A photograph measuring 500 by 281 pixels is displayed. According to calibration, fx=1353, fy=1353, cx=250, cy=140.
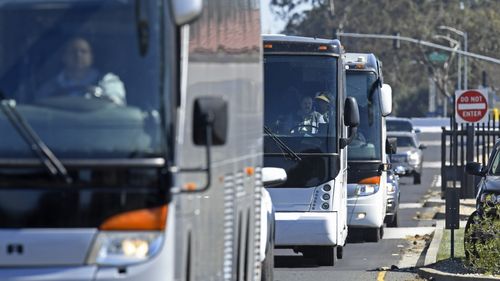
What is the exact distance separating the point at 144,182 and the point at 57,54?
1011 mm

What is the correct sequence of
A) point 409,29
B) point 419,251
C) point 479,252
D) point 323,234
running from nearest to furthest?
1. point 479,252
2. point 323,234
3. point 419,251
4. point 409,29

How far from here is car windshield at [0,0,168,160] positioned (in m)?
7.68

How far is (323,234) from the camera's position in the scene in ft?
54.9

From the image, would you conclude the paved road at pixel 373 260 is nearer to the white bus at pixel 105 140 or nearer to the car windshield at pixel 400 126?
the white bus at pixel 105 140

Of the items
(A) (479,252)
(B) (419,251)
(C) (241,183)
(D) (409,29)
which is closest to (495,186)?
(A) (479,252)

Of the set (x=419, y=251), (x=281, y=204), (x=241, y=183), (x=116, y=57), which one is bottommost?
(x=419, y=251)

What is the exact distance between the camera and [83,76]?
7.89 m

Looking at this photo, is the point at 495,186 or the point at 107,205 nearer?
the point at 107,205

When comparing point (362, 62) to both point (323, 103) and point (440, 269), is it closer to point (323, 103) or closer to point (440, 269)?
point (323, 103)

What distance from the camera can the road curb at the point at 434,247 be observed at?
714 inches

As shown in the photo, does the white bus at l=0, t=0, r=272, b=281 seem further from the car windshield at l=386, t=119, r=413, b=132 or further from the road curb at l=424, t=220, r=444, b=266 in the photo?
the car windshield at l=386, t=119, r=413, b=132

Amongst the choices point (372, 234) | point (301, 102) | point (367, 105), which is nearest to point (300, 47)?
point (301, 102)

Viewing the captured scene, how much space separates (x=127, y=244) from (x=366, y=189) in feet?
44.2

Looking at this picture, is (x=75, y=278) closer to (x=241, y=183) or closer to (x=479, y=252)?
(x=241, y=183)
